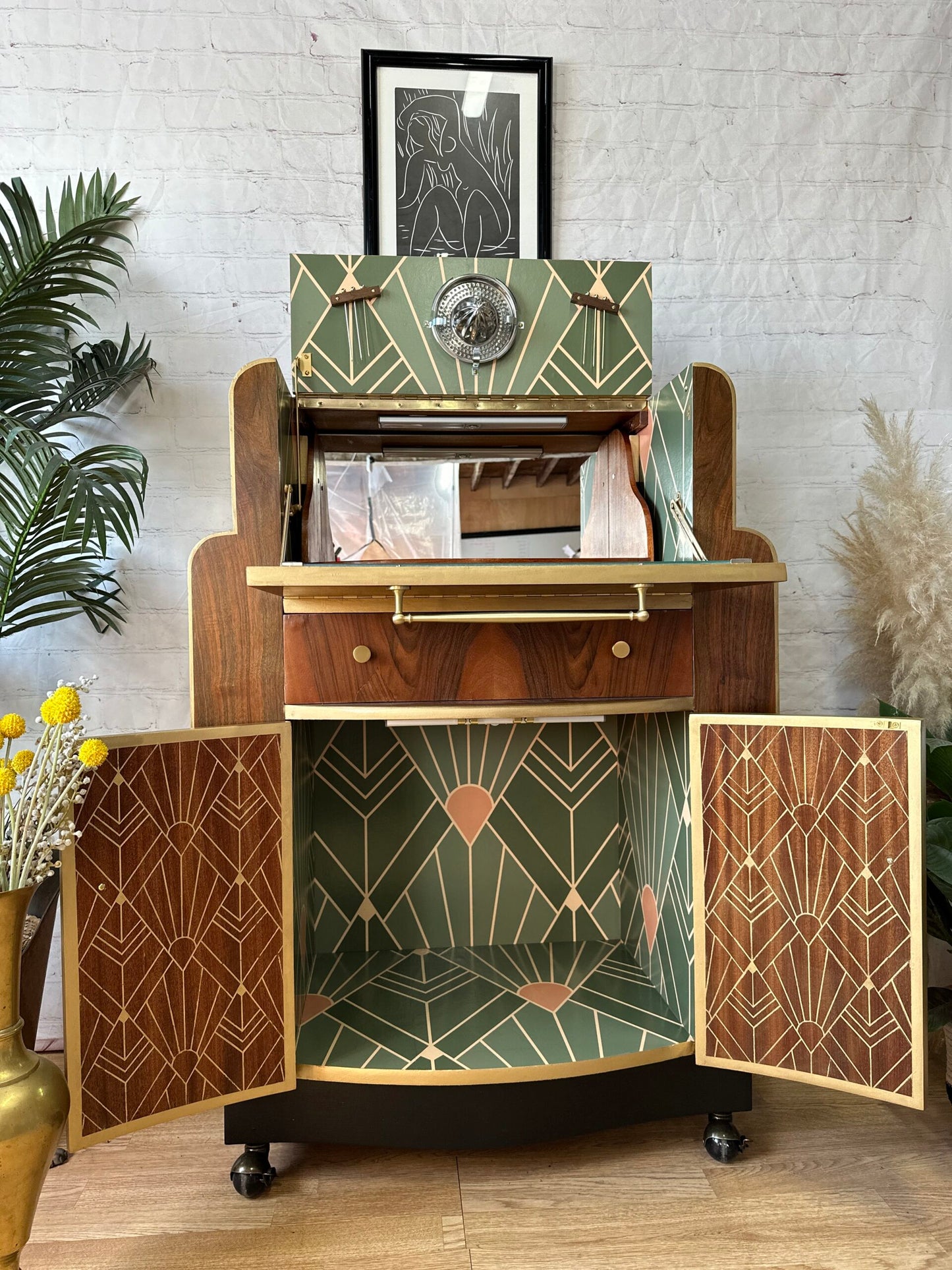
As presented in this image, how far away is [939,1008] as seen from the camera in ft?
5.38

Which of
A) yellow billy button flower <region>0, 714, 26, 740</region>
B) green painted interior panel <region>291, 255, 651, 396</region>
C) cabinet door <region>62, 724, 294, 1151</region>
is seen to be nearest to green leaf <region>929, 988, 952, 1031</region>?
cabinet door <region>62, 724, 294, 1151</region>

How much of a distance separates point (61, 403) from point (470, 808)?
1268mm

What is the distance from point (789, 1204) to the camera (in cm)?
137

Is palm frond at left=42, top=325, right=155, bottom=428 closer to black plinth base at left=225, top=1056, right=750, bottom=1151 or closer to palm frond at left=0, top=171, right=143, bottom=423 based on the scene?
palm frond at left=0, top=171, right=143, bottom=423

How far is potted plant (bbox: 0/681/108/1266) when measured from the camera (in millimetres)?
1109

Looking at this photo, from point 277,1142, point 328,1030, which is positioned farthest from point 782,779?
point 277,1142

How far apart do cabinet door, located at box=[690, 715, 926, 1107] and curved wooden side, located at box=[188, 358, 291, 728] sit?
76 centimetres

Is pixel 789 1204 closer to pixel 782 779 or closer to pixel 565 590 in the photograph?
pixel 782 779

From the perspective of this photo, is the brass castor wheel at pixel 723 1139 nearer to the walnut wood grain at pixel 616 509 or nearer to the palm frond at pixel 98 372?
the walnut wood grain at pixel 616 509

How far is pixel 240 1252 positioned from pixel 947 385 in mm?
2360

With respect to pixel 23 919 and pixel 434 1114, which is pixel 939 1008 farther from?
pixel 23 919

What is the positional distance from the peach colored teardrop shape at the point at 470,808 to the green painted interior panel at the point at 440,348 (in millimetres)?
906

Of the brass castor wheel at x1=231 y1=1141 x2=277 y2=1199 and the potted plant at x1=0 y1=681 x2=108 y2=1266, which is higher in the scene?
the potted plant at x1=0 y1=681 x2=108 y2=1266

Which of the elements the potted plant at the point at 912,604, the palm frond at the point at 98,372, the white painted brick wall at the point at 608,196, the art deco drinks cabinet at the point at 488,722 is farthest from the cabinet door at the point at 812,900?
the palm frond at the point at 98,372
